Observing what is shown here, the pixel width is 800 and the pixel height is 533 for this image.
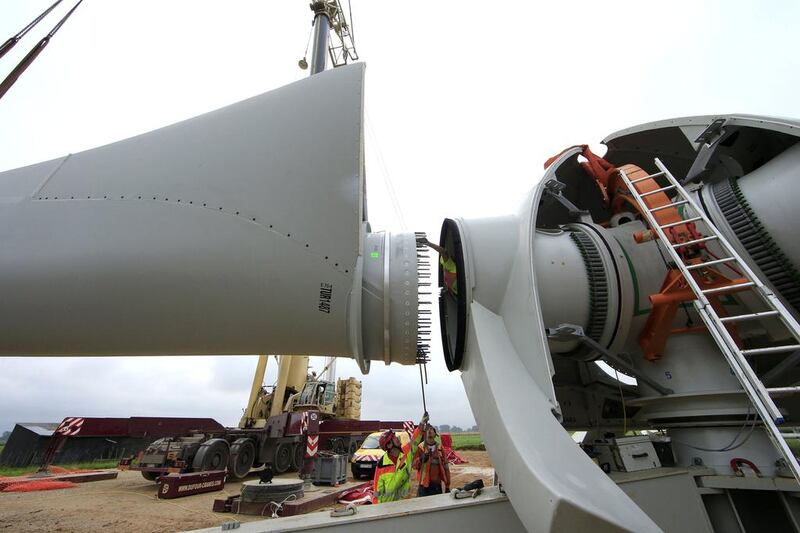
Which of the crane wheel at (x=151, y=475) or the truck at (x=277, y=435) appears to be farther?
the crane wheel at (x=151, y=475)

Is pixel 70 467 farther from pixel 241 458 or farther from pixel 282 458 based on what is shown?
pixel 282 458

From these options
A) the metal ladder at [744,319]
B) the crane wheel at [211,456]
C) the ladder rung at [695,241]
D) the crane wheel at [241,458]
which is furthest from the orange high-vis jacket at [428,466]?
the crane wheel at [241,458]

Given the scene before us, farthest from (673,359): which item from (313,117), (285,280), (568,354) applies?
(313,117)

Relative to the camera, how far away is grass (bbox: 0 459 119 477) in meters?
12.3

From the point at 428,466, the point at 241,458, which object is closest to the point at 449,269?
the point at 428,466

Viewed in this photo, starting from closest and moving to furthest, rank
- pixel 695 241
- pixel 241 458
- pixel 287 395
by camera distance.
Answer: pixel 695 241 → pixel 241 458 → pixel 287 395

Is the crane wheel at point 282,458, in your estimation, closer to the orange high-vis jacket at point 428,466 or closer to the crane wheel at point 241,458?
the crane wheel at point 241,458

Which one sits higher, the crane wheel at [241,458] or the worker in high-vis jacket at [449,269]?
the worker in high-vis jacket at [449,269]

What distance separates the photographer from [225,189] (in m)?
2.54

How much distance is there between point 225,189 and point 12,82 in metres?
2.54

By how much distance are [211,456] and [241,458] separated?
1372 millimetres

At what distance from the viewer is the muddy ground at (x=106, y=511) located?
259 inches

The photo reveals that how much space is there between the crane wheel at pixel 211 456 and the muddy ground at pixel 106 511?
2.78ft

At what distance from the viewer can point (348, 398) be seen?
20281 mm
